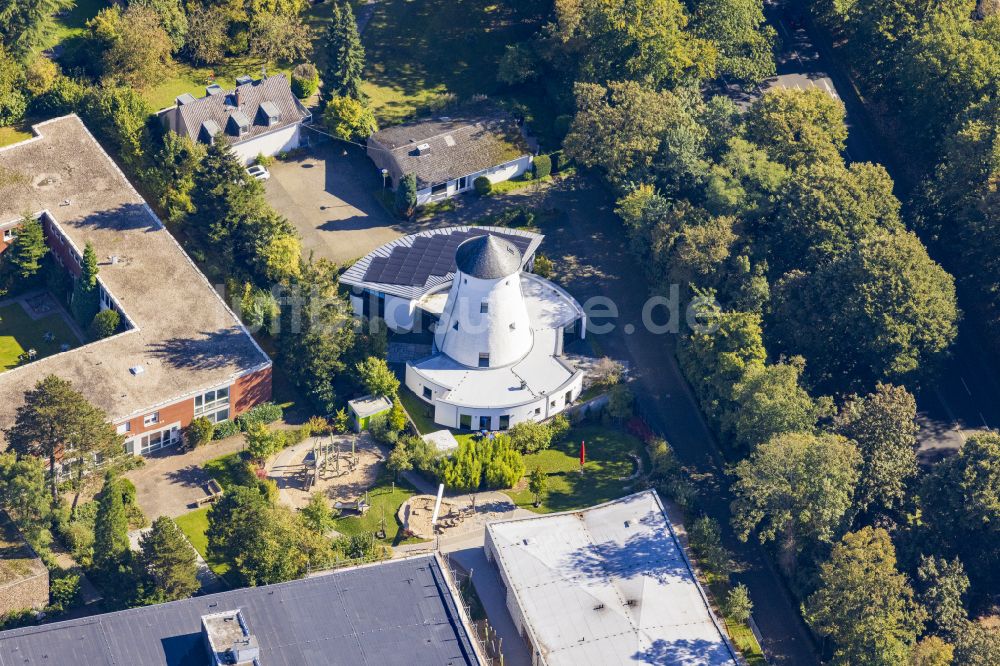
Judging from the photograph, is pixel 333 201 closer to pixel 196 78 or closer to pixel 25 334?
pixel 196 78

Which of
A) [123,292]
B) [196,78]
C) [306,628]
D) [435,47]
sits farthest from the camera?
[435,47]

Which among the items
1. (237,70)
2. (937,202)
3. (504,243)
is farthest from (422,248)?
(937,202)

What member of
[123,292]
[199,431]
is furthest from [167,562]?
[123,292]

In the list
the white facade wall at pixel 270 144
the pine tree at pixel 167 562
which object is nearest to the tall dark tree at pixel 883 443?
the pine tree at pixel 167 562

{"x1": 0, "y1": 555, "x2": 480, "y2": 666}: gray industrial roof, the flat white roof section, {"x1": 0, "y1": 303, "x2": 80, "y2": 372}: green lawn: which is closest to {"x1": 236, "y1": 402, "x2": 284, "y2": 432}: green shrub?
{"x1": 0, "y1": 303, "x2": 80, "y2": 372}: green lawn

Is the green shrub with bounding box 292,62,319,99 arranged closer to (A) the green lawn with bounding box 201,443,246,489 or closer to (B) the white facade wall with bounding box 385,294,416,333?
(B) the white facade wall with bounding box 385,294,416,333

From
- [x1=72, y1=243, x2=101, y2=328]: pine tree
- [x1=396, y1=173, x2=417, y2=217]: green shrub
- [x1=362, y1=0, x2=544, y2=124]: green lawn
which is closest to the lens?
[x1=72, y1=243, x2=101, y2=328]: pine tree
